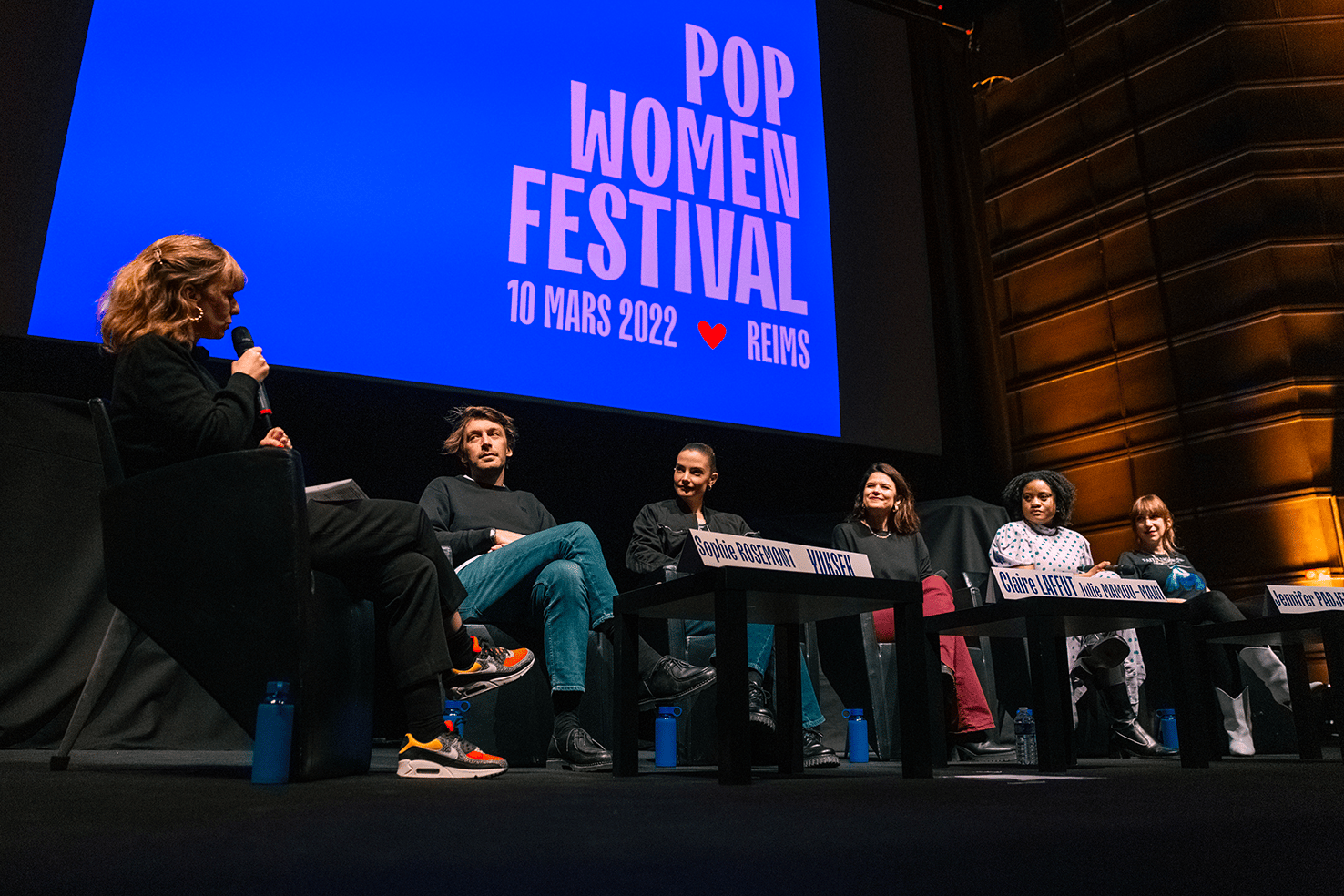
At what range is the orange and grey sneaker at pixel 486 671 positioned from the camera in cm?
214

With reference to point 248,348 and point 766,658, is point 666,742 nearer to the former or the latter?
point 766,658

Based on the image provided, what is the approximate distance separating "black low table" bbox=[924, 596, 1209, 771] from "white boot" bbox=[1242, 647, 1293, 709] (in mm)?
1528

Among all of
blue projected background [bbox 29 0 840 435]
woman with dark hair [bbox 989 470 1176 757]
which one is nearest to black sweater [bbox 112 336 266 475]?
blue projected background [bbox 29 0 840 435]

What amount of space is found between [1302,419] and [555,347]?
3.50 m

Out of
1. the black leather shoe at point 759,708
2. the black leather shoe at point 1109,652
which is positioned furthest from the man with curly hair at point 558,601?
the black leather shoe at point 1109,652

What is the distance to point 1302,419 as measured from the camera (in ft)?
15.1

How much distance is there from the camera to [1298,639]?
10.1 ft

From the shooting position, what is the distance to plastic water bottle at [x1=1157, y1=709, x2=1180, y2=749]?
3.53 m

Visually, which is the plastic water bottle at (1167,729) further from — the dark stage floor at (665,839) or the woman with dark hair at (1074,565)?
the dark stage floor at (665,839)

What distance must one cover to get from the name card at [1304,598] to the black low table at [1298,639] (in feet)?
0.25

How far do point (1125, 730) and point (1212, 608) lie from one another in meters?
0.70

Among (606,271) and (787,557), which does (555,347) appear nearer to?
(606,271)

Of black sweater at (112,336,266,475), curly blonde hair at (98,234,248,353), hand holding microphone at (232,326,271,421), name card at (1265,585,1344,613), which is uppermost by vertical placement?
curly blonde hair at (98,234,248,353)

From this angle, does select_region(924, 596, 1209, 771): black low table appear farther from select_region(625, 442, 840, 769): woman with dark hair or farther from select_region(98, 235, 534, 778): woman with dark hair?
select_region(98, 235, 534, 778): woman with dark hair
